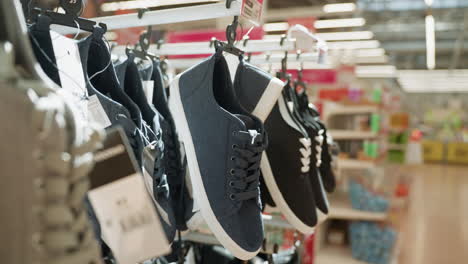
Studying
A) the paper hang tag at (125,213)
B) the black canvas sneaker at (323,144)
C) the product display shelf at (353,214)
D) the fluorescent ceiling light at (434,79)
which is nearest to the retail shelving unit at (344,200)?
the product display shelf at (353,214)

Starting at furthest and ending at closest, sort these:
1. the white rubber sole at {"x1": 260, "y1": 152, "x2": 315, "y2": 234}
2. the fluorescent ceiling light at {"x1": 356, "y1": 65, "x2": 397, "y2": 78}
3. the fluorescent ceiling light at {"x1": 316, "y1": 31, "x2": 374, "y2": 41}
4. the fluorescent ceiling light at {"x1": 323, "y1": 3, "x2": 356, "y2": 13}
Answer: the fluorescent ceiling light at {"x1": 356, "y1": 65, "x2": 397, "y2": 78}
the fluorescent ceiling light at {"x1": 316, "y1": 31, "x2": 374, "y2": 41}
the fluorescent ceiling light at {"x1": 323, "y1": 3, "x2": 356, "y2": 13}
the white rubber sole at {"x1": 260, "y1": 152, "x2": 315, "y2": 234}

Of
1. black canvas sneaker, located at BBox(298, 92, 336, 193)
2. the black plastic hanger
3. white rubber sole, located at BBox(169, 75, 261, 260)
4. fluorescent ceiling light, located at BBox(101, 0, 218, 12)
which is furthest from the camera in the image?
fluorescent ceiling light, located at BBox(101, 0, 218, 12)

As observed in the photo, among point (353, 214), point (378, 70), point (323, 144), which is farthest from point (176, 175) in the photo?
point (378, 70)

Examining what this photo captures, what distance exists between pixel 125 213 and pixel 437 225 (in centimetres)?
607

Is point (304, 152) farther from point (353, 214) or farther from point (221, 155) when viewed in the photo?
point (353, 214)

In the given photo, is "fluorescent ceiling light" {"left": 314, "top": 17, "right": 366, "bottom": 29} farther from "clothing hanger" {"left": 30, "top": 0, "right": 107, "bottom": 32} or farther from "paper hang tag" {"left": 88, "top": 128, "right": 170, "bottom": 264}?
"paper hang tag" {"left": 88, "top": 128, "right": 170, "bottom": 264}

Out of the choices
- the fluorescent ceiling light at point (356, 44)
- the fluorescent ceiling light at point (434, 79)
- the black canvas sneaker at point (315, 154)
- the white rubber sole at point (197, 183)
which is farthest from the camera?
the fluorescent ceiling light at point (434, 79)

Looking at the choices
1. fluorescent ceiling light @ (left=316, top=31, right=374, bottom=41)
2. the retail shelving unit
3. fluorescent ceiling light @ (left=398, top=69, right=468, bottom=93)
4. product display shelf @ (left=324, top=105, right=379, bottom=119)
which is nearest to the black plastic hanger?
the retail shelving unit

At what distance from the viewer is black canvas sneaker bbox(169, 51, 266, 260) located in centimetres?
87

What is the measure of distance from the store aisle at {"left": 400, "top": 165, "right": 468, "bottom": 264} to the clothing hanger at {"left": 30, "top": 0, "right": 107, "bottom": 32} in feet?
13.6

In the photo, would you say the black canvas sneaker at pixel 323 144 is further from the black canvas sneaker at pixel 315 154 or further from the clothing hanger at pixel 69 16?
the clothing hanger at pixel 69 16

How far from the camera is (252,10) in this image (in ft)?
3.46

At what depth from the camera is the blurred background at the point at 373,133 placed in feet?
11.8

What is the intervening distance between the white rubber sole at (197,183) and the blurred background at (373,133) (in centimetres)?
41
